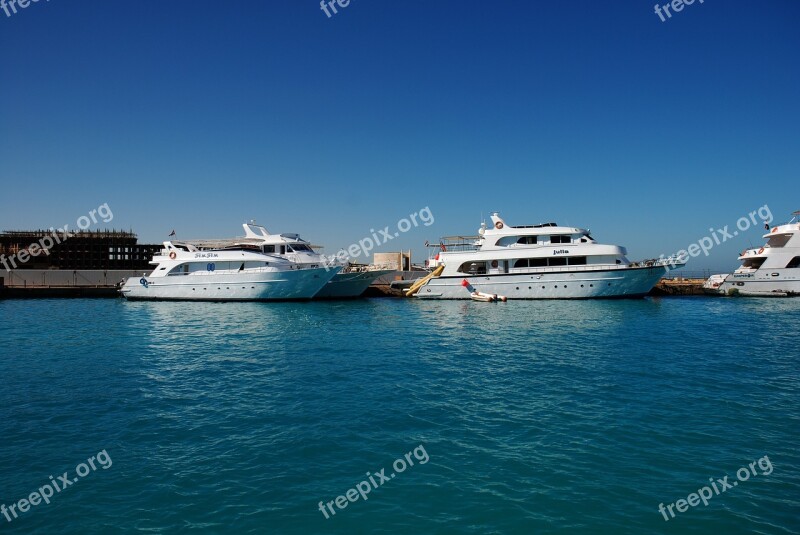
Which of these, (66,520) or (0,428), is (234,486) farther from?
(0,428)

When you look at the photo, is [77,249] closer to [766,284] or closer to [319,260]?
[319,260]

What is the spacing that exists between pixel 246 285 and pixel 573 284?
27133mm

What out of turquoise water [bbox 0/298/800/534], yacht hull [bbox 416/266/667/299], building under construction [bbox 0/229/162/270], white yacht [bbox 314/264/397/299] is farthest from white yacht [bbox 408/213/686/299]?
building under construction [bbox 0/229/162/270]

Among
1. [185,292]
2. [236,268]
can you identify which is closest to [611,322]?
[236,268]

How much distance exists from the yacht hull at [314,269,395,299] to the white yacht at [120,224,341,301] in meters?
1.93

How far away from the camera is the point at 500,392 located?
39.3 feet

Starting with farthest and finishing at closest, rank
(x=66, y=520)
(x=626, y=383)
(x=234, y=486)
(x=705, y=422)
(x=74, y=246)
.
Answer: (x=74, y=246) → (x=626, y=383) → (x=705, y=422) → (x=234, y=486) → (x=66, y=520)

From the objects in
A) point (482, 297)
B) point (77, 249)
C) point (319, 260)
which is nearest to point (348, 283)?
point (319, 260)

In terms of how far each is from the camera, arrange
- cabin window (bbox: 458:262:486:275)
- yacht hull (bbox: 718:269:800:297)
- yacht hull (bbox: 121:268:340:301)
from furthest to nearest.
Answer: cabin window (bbox: 458:262:486:275)
yacht hull (bbox: 718:269:800:297)
yacht hull (bbox: 121:268:340:301)

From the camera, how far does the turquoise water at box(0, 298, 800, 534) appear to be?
255 inches

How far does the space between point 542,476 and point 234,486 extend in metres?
5.00

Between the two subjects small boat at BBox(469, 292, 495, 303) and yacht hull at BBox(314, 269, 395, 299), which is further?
yacht hull at BBox(314, 269, 395, 299)

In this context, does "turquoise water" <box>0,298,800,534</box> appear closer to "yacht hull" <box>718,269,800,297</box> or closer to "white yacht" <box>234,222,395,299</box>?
"white yacht" <box>234,222,395,299</box>

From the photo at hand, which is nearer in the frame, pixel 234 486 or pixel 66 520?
pixel 66 520
